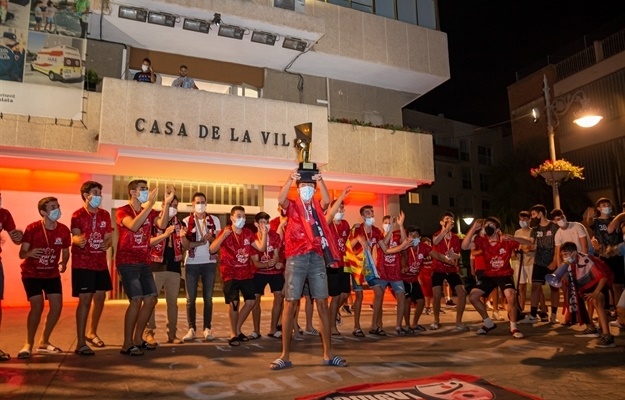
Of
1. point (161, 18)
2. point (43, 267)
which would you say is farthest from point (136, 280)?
point (161, 18)

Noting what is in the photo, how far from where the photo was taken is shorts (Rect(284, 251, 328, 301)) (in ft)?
16.9

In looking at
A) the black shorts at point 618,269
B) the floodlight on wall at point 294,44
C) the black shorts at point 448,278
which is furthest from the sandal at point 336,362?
the floodlight on wall at point 294,44

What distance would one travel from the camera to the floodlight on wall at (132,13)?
524 inches

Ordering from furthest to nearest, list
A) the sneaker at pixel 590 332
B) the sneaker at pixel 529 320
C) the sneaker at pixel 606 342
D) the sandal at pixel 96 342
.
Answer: the sneaker at pixel 529 320 → the sneaker at pixel 590 332 → the sandal at pixel 96 342 → the sneaker at pixel 606 342

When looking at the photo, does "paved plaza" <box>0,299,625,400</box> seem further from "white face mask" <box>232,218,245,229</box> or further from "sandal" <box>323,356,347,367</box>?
"white face mask" <box>232,218,245,229</box>

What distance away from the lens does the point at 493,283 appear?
24.1 feet

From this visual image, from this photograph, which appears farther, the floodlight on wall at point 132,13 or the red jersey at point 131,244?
the floodlight on wall at point 132,13

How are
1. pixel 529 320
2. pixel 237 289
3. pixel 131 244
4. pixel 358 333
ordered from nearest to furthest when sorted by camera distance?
pixel 131 244 → pixel 237 289 → pixel 358 333 → pixel 529 320

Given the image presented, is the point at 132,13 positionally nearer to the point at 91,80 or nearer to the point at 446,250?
the point at 91,80

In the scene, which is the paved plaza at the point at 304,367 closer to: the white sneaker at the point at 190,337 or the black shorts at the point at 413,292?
the white sneaker at the point at 190,337

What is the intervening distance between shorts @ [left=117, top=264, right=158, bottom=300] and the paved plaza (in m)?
0.73

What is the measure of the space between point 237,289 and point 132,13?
1012 cm

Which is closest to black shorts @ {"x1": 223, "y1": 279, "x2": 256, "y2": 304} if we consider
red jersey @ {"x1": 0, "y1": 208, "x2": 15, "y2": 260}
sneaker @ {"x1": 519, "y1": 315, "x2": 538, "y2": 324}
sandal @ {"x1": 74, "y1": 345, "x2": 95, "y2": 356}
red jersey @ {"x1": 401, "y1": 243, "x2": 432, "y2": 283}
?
sandal @ {"x1": 74, "y1": 345, "x2": 95, "y2": 356}

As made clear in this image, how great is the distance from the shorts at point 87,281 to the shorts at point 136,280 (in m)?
0.39
